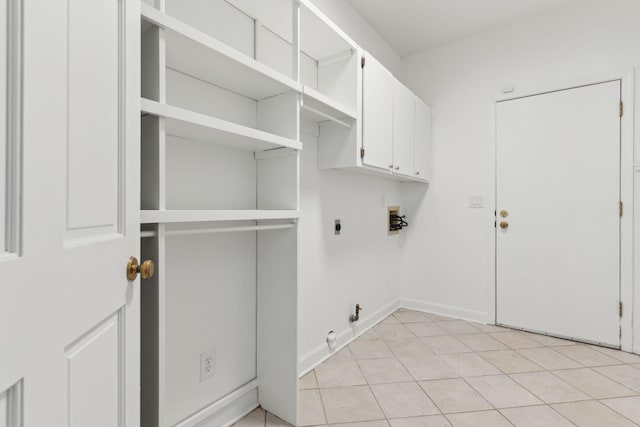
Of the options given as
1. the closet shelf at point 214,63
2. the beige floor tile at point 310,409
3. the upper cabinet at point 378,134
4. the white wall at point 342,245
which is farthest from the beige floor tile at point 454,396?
the closet shelf at point 214,63

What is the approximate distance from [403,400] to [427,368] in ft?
1.42

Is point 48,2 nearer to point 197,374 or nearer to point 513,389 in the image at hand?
point 197,374

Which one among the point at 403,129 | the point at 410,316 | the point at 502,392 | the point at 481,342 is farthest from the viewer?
the point at 410,316

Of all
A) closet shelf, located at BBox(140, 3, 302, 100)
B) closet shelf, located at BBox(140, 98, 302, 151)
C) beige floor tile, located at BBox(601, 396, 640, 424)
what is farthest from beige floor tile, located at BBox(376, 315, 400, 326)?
closet shelf, located at BBox(140, 3, 302, 100)

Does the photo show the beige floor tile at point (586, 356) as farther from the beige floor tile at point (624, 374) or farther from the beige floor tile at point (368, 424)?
the beige floor tile at point (368, 424)

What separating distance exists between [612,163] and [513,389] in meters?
1.90

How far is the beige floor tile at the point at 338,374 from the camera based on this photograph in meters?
1.93

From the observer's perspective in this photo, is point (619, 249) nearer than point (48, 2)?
No

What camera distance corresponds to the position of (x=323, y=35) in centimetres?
187

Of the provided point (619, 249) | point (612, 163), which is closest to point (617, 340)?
point (619, 249)

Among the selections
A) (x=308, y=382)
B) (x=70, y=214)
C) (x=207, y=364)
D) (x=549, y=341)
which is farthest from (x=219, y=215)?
(x=549, y=341)

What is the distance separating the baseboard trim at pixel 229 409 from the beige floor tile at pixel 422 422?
2.46 ft

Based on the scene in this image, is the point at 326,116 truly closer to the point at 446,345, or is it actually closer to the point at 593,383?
the point at 446,345

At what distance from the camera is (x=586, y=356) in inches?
90.7
